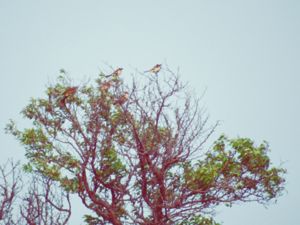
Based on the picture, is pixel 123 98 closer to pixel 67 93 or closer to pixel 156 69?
pixel 156 69

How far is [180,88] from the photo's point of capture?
8.65 metres

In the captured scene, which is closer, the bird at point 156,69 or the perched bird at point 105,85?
the bird at point 156,69

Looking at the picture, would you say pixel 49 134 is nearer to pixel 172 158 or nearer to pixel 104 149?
pixel 104 149

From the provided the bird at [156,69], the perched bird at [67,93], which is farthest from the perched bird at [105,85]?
the bird at [156,69]

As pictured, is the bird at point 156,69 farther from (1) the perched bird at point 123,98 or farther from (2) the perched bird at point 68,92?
(2) the perched bird at point 68,92

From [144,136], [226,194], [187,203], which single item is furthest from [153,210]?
[226,194]

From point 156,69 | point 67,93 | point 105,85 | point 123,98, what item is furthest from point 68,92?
point 156,69

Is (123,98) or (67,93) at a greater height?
(67,93)

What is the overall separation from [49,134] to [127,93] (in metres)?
3.50

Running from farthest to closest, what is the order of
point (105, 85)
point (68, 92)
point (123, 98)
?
point (105, 85) < point (68, 92) < point (123, 98)

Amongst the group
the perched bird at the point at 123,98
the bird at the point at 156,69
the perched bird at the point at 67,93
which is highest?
the perched bird at the point at 67,93

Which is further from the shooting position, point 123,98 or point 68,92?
point 68,92

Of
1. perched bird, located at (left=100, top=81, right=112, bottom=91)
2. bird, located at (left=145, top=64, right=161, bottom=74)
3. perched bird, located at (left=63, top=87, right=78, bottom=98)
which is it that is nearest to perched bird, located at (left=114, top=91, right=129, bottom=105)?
bird, located at (left=145, top=64, right=161, bottom=74)

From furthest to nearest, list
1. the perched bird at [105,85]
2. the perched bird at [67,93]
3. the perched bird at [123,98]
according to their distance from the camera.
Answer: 1. the perched bird at [105,85]
2. the perched bird at [67,93]
3. the perched bird at [123,98]
